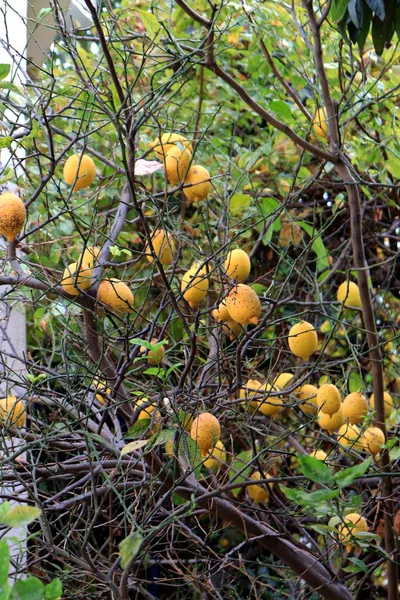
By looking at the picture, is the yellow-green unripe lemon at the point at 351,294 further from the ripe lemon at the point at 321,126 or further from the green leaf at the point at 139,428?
the green leaf at the point at 139,428

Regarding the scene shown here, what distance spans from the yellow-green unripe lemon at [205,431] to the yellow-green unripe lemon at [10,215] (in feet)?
1.58

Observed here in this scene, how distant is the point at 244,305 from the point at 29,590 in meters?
0.70

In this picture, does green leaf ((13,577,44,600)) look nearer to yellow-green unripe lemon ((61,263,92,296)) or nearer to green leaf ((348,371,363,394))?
yellow-green unripe lemon ((61,263,92,296))

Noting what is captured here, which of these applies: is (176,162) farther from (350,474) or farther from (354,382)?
(354,382)

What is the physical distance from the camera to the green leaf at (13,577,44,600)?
0.69m

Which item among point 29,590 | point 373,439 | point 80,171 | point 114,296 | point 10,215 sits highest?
point 80,171

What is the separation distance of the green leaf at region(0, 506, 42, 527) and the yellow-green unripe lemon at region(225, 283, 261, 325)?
1.97 feet

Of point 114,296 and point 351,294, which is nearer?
point 114,296

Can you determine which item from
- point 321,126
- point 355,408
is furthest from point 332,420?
point 321,126

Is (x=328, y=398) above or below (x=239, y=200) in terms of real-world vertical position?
below

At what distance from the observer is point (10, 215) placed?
1.28 meters

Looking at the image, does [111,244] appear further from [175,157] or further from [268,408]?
[268,408]

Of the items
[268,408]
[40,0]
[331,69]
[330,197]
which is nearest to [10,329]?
[268,408]

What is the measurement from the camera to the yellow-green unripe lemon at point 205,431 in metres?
1.27
